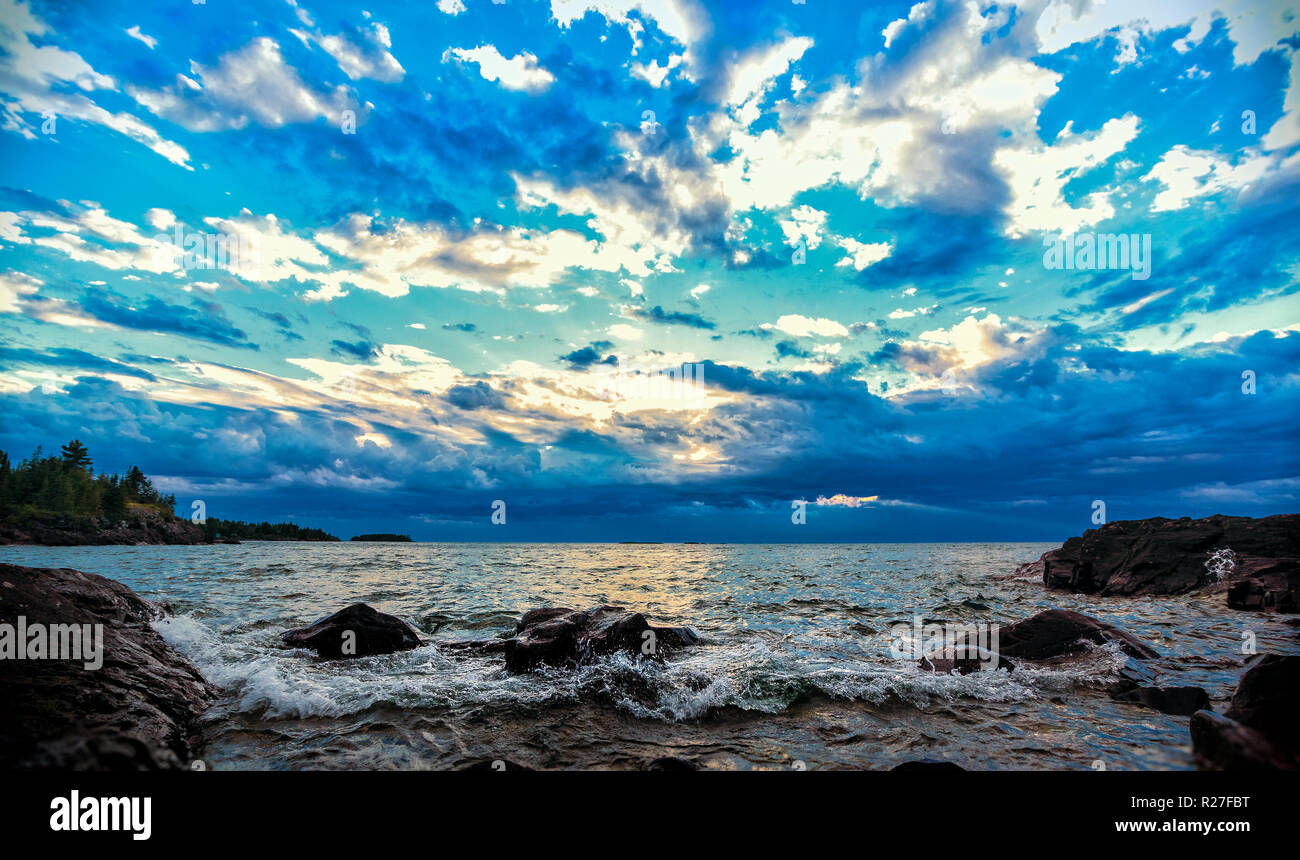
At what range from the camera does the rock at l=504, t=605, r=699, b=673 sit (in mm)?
12445

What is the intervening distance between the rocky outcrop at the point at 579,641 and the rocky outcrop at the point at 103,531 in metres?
161

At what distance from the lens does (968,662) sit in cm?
1207

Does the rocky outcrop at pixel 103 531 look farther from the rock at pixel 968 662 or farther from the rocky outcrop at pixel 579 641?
the rock at pixel 968 662

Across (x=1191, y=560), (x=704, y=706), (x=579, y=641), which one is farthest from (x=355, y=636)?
(x=1191, y=560)

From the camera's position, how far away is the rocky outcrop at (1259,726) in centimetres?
401

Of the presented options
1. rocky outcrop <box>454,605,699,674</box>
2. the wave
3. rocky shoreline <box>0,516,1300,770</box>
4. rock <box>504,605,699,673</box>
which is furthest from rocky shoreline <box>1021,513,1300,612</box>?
rock <box>504,605,699,673</box>

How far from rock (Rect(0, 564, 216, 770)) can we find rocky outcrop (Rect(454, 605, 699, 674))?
19.4 ft

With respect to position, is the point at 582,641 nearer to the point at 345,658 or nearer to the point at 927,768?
the point at 345,658

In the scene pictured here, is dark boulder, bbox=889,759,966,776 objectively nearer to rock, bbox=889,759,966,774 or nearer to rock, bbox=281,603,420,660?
rock, bbox=889,759,966,774

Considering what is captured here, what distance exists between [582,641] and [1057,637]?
12401mm

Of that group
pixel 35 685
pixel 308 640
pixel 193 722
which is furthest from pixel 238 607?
pixel 35 685

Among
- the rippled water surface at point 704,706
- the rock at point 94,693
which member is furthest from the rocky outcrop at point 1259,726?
the rock at point 94,693
